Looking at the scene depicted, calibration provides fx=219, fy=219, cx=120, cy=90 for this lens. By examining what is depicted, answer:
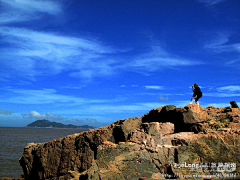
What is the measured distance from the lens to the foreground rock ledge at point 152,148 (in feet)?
29.2

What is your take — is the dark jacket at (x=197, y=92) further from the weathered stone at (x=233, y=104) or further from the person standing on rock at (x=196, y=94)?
the weathered stone at (x=233, y=104)

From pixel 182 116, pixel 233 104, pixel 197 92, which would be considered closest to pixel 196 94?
pixel 197 92

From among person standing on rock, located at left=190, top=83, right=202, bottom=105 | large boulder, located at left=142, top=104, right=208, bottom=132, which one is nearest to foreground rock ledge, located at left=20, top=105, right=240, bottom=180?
large boulder, located at left=142, top=104, right=208, bottom=132

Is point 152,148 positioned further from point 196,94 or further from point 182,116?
point 196,94

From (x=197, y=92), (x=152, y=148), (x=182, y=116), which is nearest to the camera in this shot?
(x=152, y=148)

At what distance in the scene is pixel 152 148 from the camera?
9414 mm

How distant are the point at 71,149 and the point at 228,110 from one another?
378 inches

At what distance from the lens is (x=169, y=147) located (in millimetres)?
9375

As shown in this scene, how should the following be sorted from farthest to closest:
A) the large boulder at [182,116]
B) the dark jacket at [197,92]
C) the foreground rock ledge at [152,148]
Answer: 1. the dark jacket at [197,92]
2. the large boulder at [182,116]
3. the foreground rock ledge at [152,148]

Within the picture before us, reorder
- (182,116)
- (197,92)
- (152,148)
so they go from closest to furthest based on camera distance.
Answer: (152,148) < (182,116) < (197,92)

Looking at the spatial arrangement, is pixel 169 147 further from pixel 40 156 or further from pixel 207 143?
pixel 40 156

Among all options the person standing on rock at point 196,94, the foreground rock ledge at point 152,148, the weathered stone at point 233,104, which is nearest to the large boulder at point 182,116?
the foreground rock ledge at point 152,148

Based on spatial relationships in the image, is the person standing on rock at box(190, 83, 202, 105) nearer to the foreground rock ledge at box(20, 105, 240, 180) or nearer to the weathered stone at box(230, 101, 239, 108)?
the foreground rock ledge at box(20, 105, 240, 180)

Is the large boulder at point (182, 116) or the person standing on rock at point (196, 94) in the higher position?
the person standing on rock at point (196, 94)
